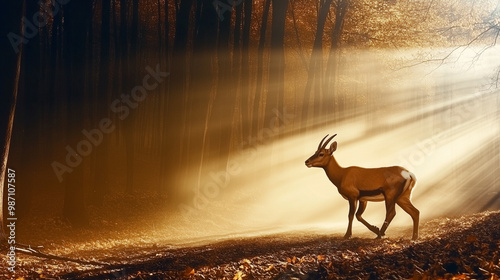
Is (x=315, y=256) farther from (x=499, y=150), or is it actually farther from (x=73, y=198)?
(x=499, y=150)

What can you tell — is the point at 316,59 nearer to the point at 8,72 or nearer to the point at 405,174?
the point at 405,174

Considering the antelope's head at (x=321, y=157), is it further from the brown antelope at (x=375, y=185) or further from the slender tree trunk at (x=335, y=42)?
the slender tree trunk at (x=335, y=42)

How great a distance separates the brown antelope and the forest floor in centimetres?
69

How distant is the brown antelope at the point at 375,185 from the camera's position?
11148 millimetres

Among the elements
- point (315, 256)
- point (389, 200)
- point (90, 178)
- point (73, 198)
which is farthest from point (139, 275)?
point (90, 178)

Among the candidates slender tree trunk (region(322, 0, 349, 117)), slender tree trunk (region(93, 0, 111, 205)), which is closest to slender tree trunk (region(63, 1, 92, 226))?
slender tree trunk (region(93, 0, 111, 205))

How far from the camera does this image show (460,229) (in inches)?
472

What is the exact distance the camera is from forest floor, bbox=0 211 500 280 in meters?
7.38

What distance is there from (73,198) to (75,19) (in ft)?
17.1

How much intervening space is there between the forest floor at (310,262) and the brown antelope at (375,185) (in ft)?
2.27

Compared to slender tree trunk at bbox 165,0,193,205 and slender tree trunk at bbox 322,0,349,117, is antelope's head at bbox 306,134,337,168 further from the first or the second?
slender tree trunk at bbox 322,0,349,117

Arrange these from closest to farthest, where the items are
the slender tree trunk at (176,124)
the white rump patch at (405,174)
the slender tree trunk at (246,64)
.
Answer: the white rump patch at (405,174) → the slender tree trunk at (176,124) → the slender tree trunk at (246,64)

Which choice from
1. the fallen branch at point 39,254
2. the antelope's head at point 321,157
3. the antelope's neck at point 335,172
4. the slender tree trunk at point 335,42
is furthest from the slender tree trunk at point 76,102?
the slender tree trunk at point 335,42

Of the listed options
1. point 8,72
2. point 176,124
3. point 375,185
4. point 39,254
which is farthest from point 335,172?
point 176,124
